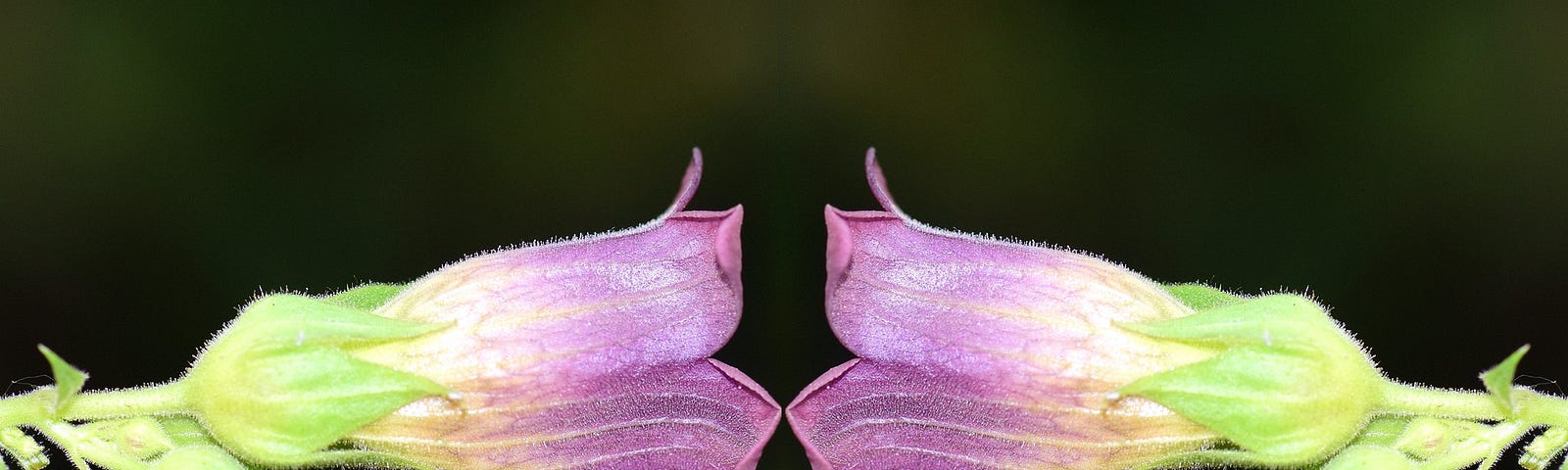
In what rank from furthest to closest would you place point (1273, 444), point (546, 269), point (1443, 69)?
point (1443, 69) < point (546, 269) < point (1273, 444)

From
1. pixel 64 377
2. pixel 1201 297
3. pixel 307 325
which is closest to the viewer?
pixel 64 377

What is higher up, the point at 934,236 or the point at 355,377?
the point at 934,236

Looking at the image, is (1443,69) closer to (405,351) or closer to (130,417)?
(405,351)

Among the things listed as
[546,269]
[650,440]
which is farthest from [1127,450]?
[546,269]

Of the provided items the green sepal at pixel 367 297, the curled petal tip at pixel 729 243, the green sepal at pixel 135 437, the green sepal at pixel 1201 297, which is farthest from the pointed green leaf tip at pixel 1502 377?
the green sepal at pixel 135 437

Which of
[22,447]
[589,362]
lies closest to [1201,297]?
[589,362]

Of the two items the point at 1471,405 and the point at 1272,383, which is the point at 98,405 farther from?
the point at 1471,405

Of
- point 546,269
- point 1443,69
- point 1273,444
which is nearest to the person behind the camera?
point 1273,444
